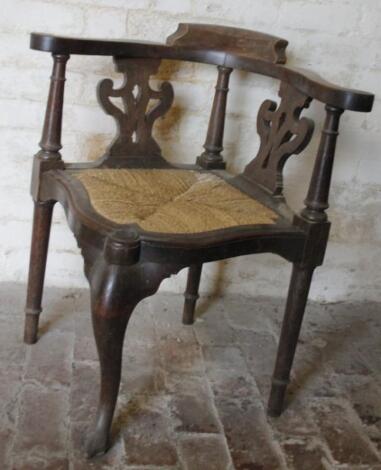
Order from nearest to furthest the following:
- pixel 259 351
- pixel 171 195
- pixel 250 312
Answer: pixel 171 195 < pixel 259 351 < pixel 250 312

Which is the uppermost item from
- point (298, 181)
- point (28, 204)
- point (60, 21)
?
point (60, 21)

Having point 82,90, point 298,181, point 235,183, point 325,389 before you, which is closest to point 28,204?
point 82,90

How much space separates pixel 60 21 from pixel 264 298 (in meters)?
1.20

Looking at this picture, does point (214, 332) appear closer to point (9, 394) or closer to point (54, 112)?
point (9, 394)

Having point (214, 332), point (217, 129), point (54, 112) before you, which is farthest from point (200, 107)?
point (214, 332)

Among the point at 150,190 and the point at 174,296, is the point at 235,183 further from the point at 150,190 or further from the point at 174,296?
the point at 174,296

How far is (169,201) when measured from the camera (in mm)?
1821

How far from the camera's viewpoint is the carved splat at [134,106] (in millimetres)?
2018

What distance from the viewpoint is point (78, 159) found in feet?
7.78

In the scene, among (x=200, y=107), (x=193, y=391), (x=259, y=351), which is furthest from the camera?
(x=200, y=107)

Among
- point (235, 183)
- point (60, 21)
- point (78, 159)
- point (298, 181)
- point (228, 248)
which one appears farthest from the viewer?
point (298, 181)

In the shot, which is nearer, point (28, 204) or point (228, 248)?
point (228, 248)

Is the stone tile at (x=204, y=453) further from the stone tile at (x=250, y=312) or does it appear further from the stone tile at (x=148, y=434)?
the stone tile at (x=250, y=312)

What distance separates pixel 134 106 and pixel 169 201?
0.38 m
